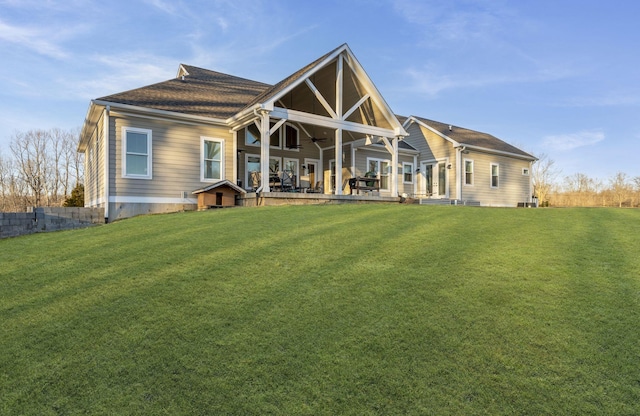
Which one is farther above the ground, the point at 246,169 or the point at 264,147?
the point at 264,147

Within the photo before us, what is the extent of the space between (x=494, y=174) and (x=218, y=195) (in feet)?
52.9

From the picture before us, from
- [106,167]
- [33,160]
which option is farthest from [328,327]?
[33,160]

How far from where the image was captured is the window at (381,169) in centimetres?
1917

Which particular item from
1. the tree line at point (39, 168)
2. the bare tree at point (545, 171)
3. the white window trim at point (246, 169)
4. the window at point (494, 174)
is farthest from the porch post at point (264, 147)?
the bare tree at point (545, 171)

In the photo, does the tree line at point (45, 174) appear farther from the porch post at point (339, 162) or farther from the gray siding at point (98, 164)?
the porch post at point (339, 162)

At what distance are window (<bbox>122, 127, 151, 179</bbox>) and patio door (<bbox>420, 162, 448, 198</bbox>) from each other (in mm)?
14368

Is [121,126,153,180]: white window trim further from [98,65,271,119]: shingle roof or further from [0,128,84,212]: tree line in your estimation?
[0,128,84,212]: tree line

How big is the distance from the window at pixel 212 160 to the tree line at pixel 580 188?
82.9 ft

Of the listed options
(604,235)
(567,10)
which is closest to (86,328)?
(604,235)

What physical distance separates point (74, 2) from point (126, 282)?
43.3 ft

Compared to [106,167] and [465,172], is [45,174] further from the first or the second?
[465,172]

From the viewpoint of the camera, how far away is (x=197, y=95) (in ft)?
50.0

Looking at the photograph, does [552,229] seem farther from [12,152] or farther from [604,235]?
[12,152]

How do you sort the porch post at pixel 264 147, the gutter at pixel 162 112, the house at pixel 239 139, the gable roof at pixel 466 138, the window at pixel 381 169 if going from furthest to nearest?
the gable roof at pixel 466 138, the window at pixel 381 169, the porch post at pixel 264 147, the house at pixel 239 139, the gutter at pixel 162 112
